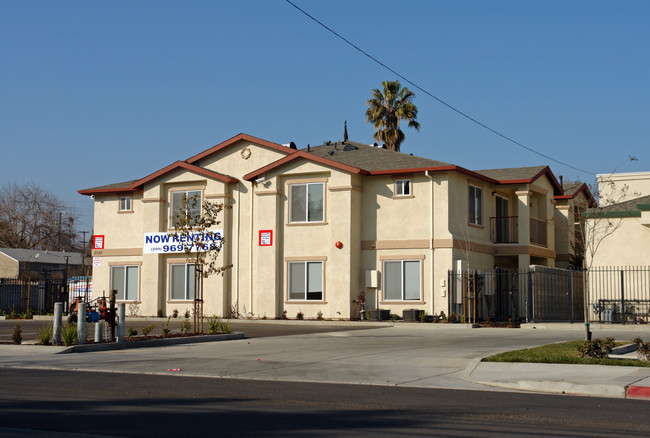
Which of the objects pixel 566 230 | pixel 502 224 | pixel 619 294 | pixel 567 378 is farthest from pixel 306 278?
pixel 567 378

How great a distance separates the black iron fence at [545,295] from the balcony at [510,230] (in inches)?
111

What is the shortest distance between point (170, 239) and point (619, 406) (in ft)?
86.2

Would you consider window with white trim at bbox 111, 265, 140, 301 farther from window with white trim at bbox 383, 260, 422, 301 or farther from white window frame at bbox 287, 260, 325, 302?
window with white trim at bbox 383, 260, 422, 301

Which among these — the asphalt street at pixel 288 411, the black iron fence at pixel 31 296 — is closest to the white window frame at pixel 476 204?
the black iron fence at pixel 31 296

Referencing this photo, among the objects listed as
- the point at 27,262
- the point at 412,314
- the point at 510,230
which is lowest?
the point at 412,314

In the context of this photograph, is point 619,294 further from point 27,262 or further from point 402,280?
point 27,262

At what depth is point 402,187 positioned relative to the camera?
31859 millimetres

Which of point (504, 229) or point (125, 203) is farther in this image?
point (125, 203)

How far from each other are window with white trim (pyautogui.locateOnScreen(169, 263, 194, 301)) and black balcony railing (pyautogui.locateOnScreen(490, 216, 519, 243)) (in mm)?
13725

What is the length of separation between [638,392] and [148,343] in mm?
13257

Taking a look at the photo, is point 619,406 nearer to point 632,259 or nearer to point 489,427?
point 489,427

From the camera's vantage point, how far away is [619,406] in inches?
418

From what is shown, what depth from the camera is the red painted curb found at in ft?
37.7

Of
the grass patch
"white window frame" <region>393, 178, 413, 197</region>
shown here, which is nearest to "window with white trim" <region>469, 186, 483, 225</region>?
"white window frame" <region>393, 178, 413, 197</region>
